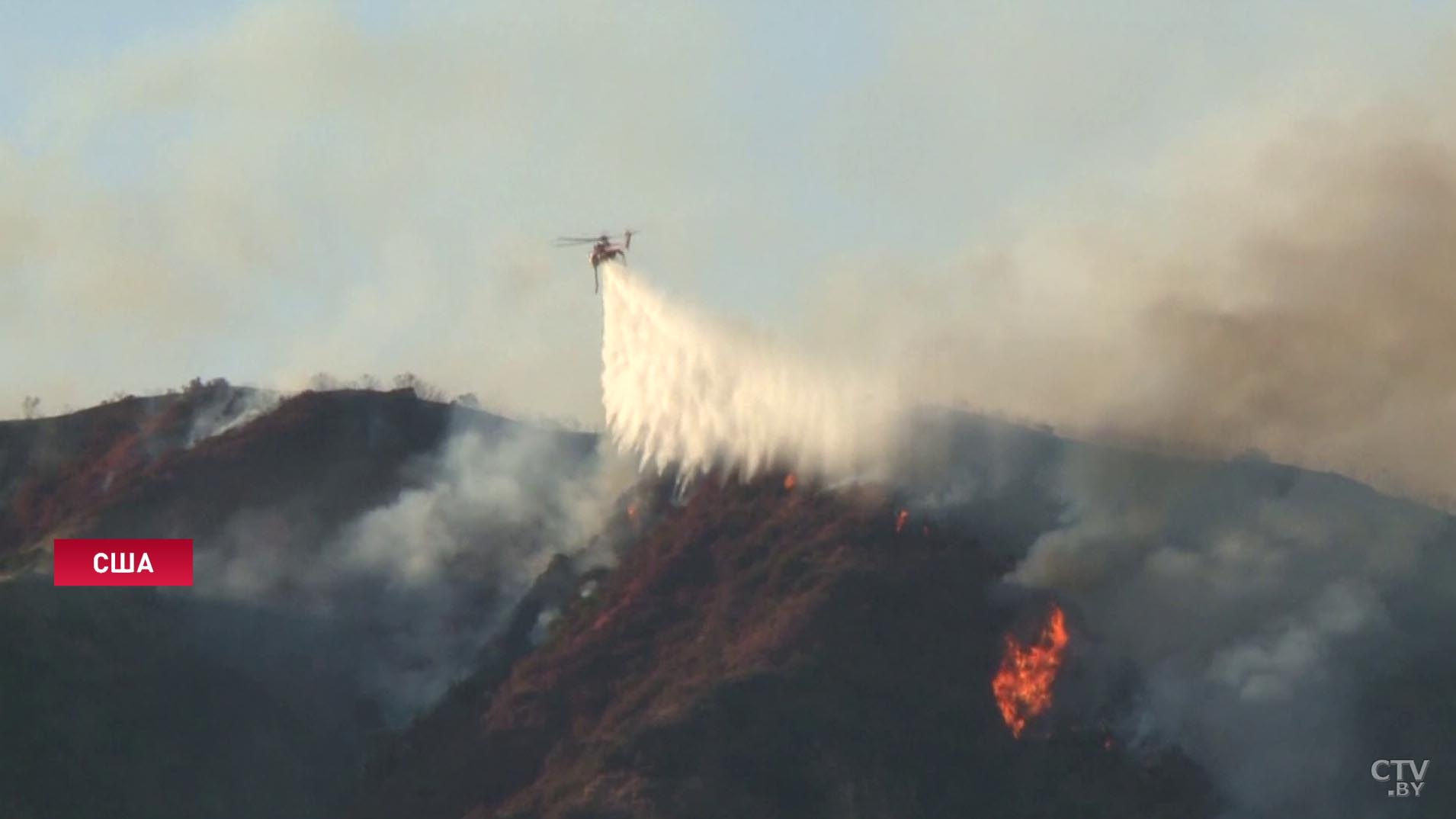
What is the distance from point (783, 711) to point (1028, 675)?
17.8m

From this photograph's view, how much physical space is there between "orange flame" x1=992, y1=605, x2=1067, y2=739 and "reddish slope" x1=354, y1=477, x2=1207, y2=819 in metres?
1.05

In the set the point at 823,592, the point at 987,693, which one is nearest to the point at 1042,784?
the point at 987,693

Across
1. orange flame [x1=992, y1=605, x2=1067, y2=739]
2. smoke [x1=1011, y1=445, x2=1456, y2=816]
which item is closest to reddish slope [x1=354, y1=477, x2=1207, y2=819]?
orange flame [x1=992, y1=605, x2=1067, y2=739]

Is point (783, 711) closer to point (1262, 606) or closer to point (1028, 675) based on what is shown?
point (1028, 675)

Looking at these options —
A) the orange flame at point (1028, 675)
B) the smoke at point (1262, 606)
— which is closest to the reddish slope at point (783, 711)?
the orange flame at point (1028, 675)

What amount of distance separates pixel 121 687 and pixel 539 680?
29314 millimetres

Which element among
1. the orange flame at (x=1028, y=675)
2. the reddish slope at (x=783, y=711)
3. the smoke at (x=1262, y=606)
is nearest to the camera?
the reddish slope at (x=783, y=711)

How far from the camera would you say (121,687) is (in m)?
187

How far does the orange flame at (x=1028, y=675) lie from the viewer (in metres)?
179

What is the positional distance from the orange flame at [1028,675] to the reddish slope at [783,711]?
41.3 inches

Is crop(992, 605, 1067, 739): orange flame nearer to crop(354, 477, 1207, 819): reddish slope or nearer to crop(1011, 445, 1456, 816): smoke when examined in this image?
crop(354, 477, 1207, 819): reddish slope

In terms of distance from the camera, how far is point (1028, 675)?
18112 centimetres

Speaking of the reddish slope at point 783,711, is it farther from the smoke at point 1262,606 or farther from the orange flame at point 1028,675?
the smoke at point 1262,606

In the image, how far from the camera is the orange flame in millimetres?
179250
